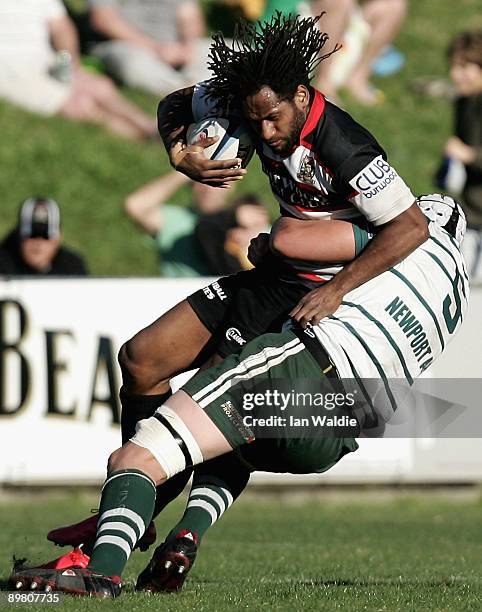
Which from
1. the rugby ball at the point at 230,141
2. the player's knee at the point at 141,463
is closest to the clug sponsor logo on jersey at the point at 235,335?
the rugby ball at the point at 230,141

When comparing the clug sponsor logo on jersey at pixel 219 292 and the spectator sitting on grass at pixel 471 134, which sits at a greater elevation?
the clug sponsor logo on jersey at pixel 219 292

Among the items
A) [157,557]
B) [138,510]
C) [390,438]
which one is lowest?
[390,438]

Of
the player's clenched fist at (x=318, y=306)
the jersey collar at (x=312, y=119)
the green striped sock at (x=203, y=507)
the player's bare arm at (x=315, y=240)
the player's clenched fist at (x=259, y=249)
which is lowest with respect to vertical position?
the green striped sock at (x=203, y=507)

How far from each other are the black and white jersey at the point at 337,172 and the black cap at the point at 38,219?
6306 mm

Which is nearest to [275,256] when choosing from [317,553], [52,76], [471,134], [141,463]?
[141,463]

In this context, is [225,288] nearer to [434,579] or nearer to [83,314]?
[434,579]

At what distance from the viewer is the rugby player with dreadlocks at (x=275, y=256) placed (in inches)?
222

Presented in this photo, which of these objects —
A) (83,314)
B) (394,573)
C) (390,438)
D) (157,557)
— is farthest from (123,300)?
(157,557)

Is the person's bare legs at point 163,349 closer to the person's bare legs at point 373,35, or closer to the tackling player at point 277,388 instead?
the tackling player at point 277,388

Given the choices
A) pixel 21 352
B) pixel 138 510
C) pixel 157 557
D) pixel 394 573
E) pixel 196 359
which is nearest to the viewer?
pixel 138 510

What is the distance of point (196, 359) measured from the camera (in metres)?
6.53

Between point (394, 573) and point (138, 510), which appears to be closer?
point (138, 510)

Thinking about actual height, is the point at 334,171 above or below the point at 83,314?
above

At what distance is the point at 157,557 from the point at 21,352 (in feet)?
18.0
